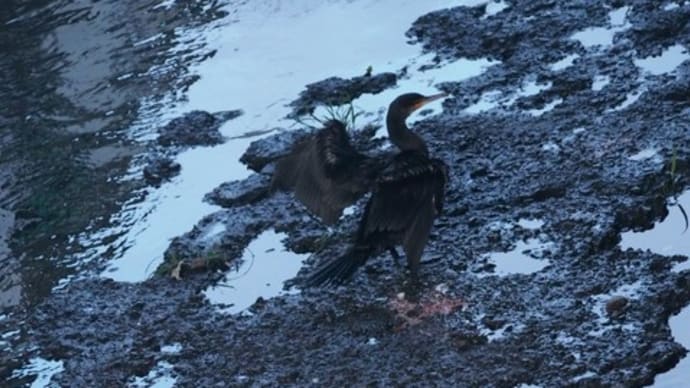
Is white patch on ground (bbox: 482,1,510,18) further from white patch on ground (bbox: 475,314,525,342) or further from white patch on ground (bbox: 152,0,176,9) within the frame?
white patch on ground (bbox: 475,314,525,342)

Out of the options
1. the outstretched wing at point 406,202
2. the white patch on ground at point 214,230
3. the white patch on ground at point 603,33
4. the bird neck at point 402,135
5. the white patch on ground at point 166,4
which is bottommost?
the white patch on ground at point 214,230

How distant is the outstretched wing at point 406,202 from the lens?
200 inches

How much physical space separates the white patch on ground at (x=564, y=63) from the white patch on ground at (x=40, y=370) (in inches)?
134

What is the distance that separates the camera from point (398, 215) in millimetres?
5105

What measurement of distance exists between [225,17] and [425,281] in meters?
4.82

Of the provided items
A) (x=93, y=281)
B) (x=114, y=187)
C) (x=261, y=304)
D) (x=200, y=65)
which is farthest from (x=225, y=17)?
(x=261, y=304)

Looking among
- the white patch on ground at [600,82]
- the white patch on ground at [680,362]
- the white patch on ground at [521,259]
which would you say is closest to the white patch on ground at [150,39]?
the white patch on ground at [600,82]

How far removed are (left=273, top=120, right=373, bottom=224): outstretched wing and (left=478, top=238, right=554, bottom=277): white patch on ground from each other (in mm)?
695

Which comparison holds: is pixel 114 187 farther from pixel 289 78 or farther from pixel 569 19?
pixel 569 19

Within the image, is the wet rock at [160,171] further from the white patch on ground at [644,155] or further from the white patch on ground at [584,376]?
the white patch on ground at [584,376]

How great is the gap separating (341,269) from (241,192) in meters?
1.51

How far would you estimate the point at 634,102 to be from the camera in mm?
6133

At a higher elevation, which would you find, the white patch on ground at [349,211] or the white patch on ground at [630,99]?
the white patch on ground at [630,99]

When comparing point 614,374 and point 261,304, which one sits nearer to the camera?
point 614,374
